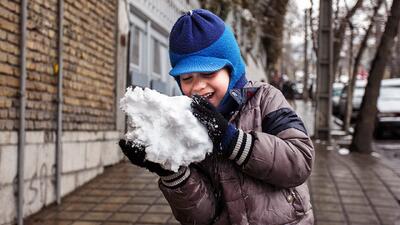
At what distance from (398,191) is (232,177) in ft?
18.3

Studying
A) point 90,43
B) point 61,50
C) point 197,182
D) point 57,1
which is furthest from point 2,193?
point 197,182

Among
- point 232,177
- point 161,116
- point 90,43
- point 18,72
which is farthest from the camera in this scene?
point 90,43

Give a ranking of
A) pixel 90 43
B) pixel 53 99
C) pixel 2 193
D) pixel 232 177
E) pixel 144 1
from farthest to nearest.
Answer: pixel 144 1 < pixel 90 43 < pixel 53 99 < pixel 2 193 < pixel 232 177

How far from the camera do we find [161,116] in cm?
163

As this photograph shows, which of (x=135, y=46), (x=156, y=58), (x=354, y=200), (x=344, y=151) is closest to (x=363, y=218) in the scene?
(x=354, y=200)

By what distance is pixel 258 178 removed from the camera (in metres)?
1.77

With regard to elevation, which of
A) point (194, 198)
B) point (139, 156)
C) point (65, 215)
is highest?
point (139, 156)

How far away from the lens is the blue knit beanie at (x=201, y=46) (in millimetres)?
1860

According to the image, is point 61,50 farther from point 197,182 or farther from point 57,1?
point 197,182

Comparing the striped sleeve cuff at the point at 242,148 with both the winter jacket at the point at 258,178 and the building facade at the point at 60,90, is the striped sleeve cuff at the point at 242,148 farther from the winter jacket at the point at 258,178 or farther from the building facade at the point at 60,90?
the building facade at the point at 60,90

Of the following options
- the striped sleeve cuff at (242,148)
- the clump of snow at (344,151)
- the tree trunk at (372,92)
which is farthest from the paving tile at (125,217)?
the tree trunk at (372,92)

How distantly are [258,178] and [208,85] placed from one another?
15.2 inches

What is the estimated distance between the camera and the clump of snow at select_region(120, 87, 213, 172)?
1610mm

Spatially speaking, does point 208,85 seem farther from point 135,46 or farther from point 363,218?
point 135,46
